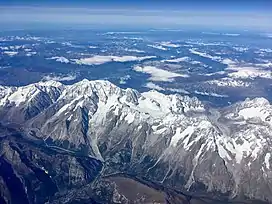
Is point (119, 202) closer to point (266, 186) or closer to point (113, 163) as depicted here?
point (113, 163)

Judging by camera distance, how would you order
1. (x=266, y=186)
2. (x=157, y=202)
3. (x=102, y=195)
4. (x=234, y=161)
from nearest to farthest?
(x=157, y=202) < (x=102, y=195) < (x=266, y=186) < (x=234, y=161)

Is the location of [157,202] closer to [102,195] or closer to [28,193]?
[102,195]

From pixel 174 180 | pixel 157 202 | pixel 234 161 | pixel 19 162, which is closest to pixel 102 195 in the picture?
pixel 157 202

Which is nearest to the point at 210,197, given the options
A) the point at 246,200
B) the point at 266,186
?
the point at 246,200

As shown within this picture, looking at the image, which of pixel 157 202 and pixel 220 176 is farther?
pixel 220 176

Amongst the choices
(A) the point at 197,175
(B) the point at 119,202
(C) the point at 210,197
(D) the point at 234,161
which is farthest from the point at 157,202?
(D) the point at 234,161

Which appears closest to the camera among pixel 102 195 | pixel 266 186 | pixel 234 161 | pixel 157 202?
pixel 157 202

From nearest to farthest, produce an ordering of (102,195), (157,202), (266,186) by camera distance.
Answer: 1. (157,202)
2. (102,195)
3. (266,186)

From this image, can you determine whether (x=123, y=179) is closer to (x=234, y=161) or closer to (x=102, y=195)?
(x=102, y=195)

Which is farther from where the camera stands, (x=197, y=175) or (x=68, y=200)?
(x=197, y=175)
